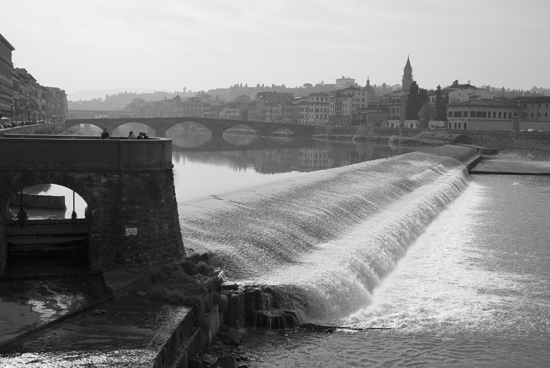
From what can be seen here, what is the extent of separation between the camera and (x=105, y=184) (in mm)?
15148

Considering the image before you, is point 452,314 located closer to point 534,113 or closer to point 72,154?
point 72,154

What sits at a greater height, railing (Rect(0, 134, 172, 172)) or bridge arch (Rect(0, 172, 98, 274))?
railing (Rect(0, 134, 172, 172))

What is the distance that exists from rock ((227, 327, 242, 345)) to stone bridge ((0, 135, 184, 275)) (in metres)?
2.47

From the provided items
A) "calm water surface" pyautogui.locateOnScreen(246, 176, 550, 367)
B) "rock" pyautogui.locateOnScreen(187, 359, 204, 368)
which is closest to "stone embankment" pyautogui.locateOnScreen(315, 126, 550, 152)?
"calm water surface" pyautogui.locateOnScreen(246, 176, 550, 367)

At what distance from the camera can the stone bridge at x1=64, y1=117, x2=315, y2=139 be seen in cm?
9466

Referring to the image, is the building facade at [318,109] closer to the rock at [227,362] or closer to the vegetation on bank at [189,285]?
the vegetation on bank at [189,285]

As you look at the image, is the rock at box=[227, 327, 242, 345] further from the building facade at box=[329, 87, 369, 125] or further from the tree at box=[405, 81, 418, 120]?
the building facade at box=[329, 87, 369, 125]

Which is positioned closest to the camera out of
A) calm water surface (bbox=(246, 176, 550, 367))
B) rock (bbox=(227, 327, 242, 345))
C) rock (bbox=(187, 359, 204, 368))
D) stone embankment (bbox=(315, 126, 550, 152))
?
rock (bbox=(187, 359, 204, 368))

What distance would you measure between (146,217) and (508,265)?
1318cm

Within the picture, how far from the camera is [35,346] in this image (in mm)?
10969

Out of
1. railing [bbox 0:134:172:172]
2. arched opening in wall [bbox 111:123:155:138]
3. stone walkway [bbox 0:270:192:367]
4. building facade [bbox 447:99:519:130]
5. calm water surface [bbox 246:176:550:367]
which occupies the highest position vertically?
building facade [bbox 447:99:519:130]

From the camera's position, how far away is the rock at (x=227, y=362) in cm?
1241

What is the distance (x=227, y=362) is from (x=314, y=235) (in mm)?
9780

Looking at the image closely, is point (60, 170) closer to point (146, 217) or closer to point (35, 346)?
point (146, 217)
